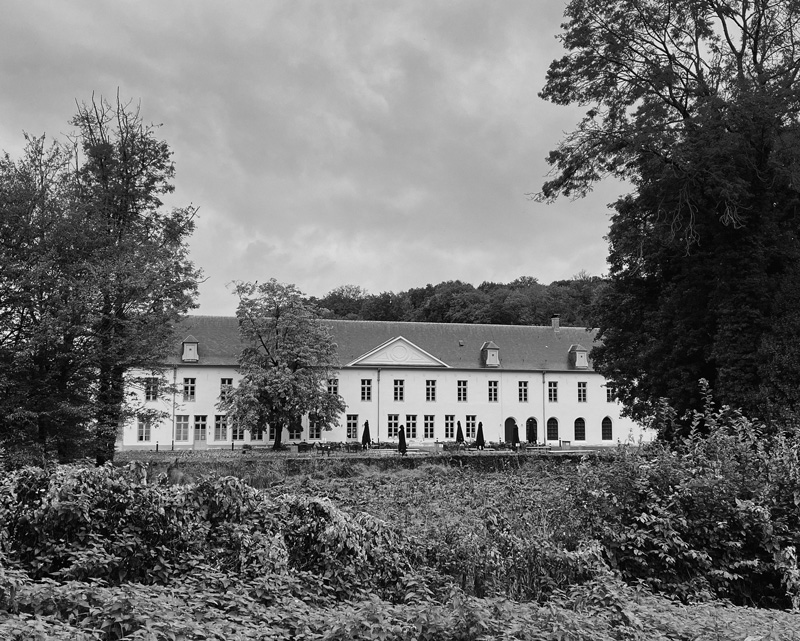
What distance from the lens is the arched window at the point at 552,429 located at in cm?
4216

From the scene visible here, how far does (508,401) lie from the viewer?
138ft

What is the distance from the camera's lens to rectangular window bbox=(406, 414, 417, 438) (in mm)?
40500

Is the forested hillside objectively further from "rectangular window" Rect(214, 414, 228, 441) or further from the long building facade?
"rectangular window" Rect(214, 414, 228, 441)

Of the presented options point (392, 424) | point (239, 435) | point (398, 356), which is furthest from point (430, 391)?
point (239, 435)

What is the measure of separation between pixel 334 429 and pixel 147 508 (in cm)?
3360

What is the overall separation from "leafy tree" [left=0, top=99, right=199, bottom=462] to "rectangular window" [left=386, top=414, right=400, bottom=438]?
21.8m

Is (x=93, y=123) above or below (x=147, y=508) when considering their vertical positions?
above

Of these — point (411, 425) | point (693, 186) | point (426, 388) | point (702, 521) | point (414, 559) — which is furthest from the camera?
point (426, 388)

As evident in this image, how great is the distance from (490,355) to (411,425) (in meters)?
6.49

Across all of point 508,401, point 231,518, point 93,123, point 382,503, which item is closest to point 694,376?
point 382,503

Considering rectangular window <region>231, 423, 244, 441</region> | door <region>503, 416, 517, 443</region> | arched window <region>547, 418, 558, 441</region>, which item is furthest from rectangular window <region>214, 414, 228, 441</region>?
arched window <region>547, 418, 558, 441</region>

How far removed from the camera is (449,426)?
41.2 m

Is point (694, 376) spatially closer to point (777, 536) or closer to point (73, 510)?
point (777, 536)

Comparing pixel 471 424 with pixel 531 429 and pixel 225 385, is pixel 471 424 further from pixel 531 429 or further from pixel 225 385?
pixel 225 385
